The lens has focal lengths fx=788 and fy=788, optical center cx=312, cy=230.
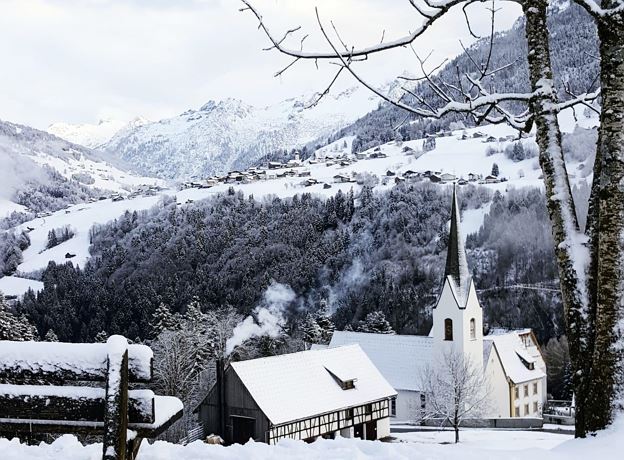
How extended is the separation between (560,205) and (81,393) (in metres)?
3.25

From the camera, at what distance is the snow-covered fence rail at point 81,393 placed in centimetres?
388

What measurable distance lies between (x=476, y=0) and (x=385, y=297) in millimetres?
67104

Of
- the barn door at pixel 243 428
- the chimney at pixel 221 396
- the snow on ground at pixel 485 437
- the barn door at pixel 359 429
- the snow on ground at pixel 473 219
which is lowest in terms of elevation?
the snow on ground at pixel 485 437

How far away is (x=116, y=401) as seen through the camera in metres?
3.88

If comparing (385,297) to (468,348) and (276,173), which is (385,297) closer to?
(468,348)

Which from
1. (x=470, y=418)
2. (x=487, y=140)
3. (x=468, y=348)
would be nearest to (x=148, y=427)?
(x=470, y=418)

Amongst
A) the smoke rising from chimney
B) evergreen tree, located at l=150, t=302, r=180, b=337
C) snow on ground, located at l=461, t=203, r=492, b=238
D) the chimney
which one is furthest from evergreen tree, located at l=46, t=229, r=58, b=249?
the chimney

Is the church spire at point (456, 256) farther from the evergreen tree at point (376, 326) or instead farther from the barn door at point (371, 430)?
the evergreen tree at point (376, 326)

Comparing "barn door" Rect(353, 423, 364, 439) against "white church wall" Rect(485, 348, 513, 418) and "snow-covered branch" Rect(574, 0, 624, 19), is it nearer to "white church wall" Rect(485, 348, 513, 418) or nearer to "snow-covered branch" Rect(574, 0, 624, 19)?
"white church wall" Rect(485, 348, 513, 418)

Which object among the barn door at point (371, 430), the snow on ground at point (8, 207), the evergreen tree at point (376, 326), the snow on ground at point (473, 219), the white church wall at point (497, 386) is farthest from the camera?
the snow on ground at point (8, 207)

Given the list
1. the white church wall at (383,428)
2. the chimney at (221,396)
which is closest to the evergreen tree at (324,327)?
the white church wall at (383,428)

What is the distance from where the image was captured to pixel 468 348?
3794 centimetres

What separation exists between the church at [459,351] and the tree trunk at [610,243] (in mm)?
32006

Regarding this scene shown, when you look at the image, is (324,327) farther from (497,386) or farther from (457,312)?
(497,386)
